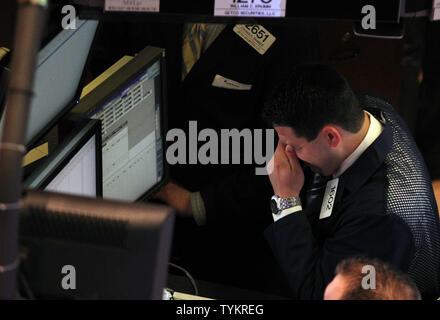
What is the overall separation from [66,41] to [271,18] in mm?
610

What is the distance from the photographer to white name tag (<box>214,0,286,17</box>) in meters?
1.05

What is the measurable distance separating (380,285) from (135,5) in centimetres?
66

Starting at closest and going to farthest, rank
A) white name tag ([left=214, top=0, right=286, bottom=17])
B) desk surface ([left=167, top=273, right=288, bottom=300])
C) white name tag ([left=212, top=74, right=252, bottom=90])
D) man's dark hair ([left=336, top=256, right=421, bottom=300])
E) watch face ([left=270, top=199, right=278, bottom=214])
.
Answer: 1. white name tag ([left=214, top=0, right=286, bottom=17])
2. man's dark hair ([left=336, top=256, right=421, bottom=300])
3. desk surface ([left=167, top=273, right=288, bottom=300])
4. watch face ([left=270, top=199, right=278, bottom=214])
5. white name tag ([left=212, top=74, right=252, bottom=90])

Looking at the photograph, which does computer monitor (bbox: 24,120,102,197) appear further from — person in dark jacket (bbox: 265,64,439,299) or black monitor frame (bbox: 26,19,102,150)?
person in dark jacket (bbox: 265,64,439,299)

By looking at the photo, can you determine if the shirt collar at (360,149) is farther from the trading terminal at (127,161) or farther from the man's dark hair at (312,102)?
the trading terminal at (127,161)

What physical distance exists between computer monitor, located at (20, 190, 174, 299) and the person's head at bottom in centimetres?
48

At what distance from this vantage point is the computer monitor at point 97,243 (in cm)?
86

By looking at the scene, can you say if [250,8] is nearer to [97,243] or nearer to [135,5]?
[135,5]

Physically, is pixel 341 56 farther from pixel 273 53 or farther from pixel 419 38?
pixel 273 53

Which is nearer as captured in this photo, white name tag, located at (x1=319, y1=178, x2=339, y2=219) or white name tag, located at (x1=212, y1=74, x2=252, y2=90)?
white name tag, located at (x1=319, y1=178, x2=339, y2=219)

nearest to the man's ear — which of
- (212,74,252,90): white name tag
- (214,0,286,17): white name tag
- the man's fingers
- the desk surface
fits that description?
the man's fingers
